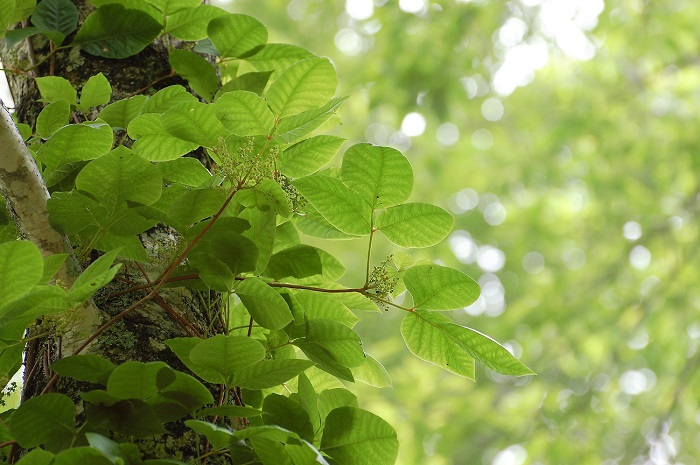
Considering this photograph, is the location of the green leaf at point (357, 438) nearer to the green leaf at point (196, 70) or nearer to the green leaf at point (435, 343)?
the green leaf at point (435, 343)

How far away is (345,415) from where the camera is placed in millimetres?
476

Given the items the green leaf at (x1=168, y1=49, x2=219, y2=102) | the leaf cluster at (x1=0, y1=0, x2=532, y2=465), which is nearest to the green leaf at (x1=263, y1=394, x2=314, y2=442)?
the leaf cluster at (x1=0, y1=0, x2=532, y2=465)

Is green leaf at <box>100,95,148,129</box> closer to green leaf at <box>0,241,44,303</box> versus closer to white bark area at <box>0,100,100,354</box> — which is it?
white bark area at <box>0,100,100,354</box>

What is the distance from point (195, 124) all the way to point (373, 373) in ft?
0.83

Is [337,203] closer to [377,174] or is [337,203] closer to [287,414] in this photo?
[377,174]

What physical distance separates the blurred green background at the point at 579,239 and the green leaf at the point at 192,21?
222 cm

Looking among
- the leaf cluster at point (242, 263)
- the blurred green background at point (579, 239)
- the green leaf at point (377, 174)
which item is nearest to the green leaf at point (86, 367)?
the leaf cluster at point (242, 263)

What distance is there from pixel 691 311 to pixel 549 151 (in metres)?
1.17

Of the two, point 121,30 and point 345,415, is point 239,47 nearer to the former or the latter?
point 121,30

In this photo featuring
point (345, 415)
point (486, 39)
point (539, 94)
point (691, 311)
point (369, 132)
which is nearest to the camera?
point (345, 415)

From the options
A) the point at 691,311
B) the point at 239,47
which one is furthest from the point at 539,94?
the point at 239,47

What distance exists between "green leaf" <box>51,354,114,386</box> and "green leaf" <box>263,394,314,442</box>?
109mm

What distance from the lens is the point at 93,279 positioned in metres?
0.39

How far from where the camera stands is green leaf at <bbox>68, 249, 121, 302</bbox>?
0.39 metres
